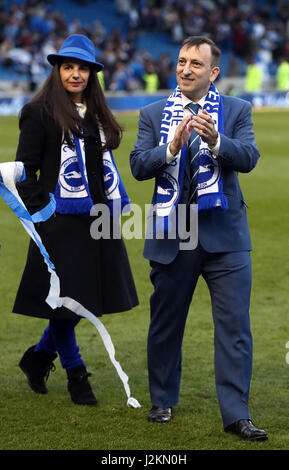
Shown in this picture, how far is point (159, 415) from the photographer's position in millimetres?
4613

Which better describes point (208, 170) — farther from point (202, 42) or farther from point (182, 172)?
point (202, 42)

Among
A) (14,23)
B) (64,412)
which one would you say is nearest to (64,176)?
(64,412)

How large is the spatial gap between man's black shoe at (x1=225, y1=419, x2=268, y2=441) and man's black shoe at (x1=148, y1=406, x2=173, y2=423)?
0.43 metres

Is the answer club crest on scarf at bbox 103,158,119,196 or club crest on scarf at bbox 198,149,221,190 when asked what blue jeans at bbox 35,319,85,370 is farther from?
club crest on scarf at bbox 198,149,221,190

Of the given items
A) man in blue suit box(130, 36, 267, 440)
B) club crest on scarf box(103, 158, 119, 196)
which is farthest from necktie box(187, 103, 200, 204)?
club crest on scarf box(103, 158, 119, 196)

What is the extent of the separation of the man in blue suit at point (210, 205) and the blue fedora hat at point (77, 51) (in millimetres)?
500

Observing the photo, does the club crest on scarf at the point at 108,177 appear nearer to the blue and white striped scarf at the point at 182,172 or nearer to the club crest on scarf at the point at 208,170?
the blue and white striped scarf at the point at 182,172

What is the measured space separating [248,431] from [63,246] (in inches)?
54.5

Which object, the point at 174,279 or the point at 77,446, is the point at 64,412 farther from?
the point at 174,279

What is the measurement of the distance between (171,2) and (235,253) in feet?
125

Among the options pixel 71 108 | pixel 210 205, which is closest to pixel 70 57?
pixel 71 108

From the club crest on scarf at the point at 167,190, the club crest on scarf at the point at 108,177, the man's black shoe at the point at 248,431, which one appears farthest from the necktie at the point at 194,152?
the man's black shoe at the point at 248,431

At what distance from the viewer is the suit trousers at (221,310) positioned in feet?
14.3

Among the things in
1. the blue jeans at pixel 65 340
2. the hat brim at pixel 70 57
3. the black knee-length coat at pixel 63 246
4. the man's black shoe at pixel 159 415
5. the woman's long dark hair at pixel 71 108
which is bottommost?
the man's black shoe at pixel 159 415
